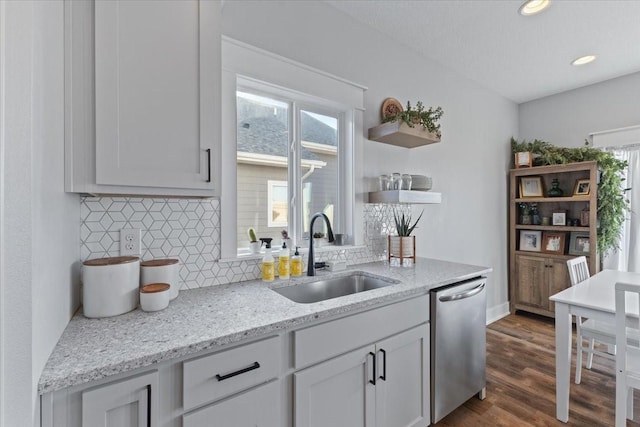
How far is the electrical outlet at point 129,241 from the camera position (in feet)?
4.48

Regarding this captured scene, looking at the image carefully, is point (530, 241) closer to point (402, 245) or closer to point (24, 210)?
point (402, 245)

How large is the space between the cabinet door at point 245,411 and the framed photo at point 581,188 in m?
3.91

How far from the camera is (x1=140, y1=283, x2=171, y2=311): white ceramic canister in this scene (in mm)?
1167

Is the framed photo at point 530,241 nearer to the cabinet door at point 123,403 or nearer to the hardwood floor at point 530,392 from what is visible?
the hardwood floor at point 530,392

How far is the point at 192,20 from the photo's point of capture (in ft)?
4.06

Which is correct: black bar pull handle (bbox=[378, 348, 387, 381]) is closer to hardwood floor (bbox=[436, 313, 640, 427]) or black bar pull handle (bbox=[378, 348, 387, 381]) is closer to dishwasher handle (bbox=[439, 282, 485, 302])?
dishwasher handle (bbox=[439, 282, 485, 302])

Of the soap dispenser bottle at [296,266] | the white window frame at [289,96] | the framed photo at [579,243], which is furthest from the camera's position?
the framed photo at [579,243]

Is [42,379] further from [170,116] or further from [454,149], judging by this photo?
[454,149]

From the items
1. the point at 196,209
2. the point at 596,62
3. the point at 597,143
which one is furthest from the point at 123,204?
the point at 597,143

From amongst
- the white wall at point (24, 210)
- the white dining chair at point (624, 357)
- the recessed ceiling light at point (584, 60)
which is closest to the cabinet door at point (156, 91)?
the white wall at point (24, 210)

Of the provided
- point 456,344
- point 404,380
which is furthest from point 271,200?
point 456,344

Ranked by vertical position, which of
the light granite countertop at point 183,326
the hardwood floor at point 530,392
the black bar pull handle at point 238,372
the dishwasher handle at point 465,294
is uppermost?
the light granite countertop at point 183,326

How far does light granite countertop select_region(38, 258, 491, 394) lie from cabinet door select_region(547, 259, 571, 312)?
2.69 meters

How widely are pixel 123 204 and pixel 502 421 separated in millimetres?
2493
